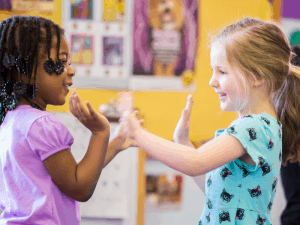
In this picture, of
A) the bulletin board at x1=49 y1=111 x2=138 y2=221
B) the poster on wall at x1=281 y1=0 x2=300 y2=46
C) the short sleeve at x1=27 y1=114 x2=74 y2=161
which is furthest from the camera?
the poster on wall at x1=281 y1=0 x2=300 y2=46

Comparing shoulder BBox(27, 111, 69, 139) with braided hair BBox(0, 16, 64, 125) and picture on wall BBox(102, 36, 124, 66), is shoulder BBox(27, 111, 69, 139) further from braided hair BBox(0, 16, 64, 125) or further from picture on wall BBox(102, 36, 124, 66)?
picture on wall BBox(102, 36, 124, 66)

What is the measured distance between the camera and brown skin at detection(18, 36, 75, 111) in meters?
0.57

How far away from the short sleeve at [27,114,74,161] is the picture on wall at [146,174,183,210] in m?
0.93

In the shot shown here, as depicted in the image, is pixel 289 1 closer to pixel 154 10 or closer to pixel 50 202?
pixel 154 10

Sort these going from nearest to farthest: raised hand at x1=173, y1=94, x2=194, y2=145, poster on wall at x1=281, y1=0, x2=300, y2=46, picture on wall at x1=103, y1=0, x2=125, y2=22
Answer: raised hand at x1=173, y1=94, x2=194, y2=145 < picture on wall at x1=103, y1=0, x2=125, y2=22 < poster on wall at x1=281, y1=0, x2=300, y2=46

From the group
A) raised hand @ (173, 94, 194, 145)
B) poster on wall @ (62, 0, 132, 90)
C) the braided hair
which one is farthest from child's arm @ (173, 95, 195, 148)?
poster on wall @ (62, 0, 132, 90)

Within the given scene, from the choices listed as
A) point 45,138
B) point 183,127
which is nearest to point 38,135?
point 45,138

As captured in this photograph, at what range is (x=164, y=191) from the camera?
1.41 metres

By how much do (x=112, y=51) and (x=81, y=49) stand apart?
0.51 ft

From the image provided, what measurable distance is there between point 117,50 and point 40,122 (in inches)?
39.4

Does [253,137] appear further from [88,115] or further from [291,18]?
[291,18]

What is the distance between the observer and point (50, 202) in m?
0.51

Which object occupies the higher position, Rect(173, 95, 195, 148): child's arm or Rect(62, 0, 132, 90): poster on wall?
Rect(62, 0, 132, 90): poster on wall

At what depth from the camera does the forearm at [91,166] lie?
0.53m
